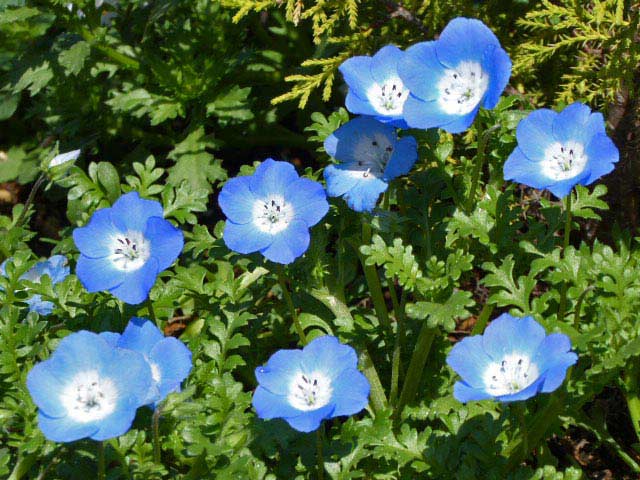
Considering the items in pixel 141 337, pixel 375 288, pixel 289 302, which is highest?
pixel 141 337

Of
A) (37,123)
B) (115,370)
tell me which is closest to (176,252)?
(115,370)

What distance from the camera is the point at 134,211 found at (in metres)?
2.31

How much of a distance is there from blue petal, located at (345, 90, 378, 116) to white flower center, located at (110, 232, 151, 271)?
644 mm

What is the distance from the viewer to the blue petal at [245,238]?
2234 millimetres

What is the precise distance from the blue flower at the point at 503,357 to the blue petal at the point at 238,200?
67 centimetres

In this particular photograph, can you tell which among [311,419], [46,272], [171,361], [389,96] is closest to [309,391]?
[311,419]

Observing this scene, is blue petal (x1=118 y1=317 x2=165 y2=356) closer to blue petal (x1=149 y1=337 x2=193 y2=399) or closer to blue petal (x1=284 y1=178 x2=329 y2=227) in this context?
blue petal (x1=149 y1=337 x2=193 y2=399)

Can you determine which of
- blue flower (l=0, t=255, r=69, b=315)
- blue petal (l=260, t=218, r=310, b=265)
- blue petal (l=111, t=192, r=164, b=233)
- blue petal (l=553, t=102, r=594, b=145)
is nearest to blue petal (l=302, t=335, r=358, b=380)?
blue petal (l=260, t=218, r=310, b=265)

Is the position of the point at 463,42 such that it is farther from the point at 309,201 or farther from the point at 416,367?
the point at 416,367

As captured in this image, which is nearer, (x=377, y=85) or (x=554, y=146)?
(x=554, y=146)

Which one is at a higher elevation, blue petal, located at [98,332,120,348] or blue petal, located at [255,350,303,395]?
blue petal, located at [98,332,120,348]

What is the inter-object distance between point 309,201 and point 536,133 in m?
0.61

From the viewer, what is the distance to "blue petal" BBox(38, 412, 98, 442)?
1.82 meters

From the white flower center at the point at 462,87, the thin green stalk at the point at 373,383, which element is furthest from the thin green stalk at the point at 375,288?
the white flower center at the point at 462,87
